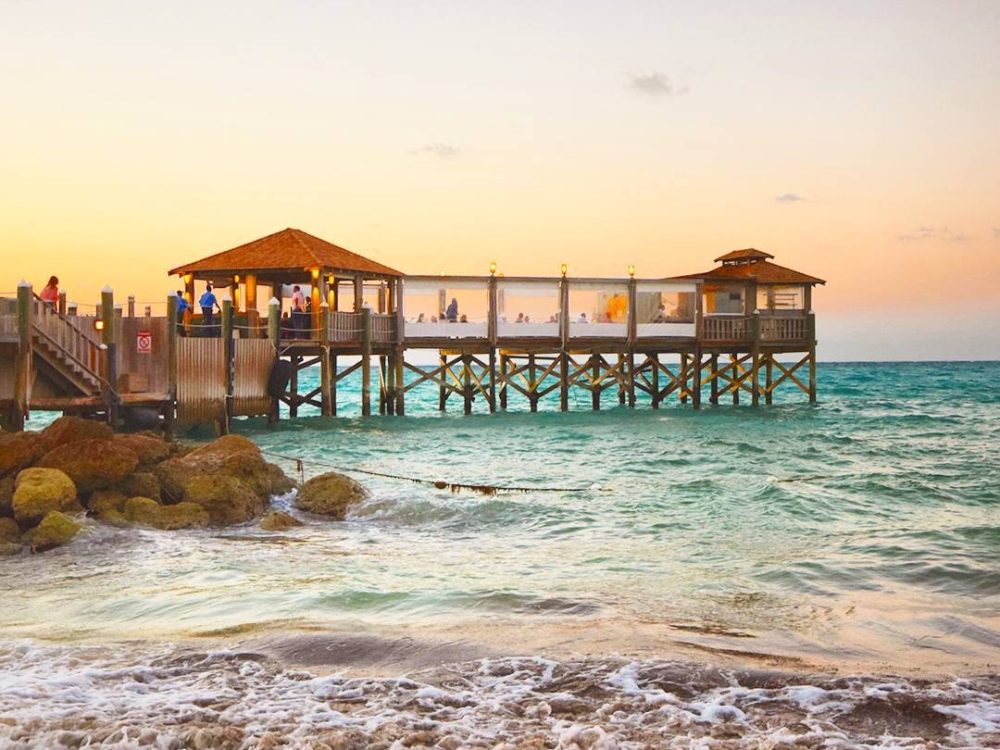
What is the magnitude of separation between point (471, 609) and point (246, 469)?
21.4ft

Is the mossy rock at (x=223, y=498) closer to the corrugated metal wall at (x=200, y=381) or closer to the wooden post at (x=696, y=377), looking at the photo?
the corrugated metal wall at (x=200, y=381)

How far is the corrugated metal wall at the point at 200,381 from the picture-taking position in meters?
22.8

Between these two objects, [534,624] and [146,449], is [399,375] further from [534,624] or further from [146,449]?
[534,624]

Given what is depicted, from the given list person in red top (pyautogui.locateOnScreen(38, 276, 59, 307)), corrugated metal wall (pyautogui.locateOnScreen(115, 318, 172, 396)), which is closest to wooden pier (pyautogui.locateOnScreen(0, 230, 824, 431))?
corrugated metal wall (pyautogui.locateOnScreen(115, 318, 172, 396))

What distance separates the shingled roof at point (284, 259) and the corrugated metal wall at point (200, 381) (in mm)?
5479

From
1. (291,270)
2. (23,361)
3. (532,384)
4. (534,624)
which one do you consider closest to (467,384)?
(532,384)

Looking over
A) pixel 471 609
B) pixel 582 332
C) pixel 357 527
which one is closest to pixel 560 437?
pixel 582 332

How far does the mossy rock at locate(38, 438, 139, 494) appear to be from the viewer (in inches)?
521

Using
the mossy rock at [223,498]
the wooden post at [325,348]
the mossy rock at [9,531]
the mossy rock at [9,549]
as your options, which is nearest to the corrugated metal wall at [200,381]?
the wooden post at [325,348]

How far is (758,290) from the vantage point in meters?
36.0

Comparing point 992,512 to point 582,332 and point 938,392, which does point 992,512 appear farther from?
point 938,392

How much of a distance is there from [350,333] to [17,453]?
16.8 m

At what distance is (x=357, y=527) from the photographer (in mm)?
13664

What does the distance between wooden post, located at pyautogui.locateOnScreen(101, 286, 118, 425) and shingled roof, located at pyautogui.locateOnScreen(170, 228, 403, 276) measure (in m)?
9.00
